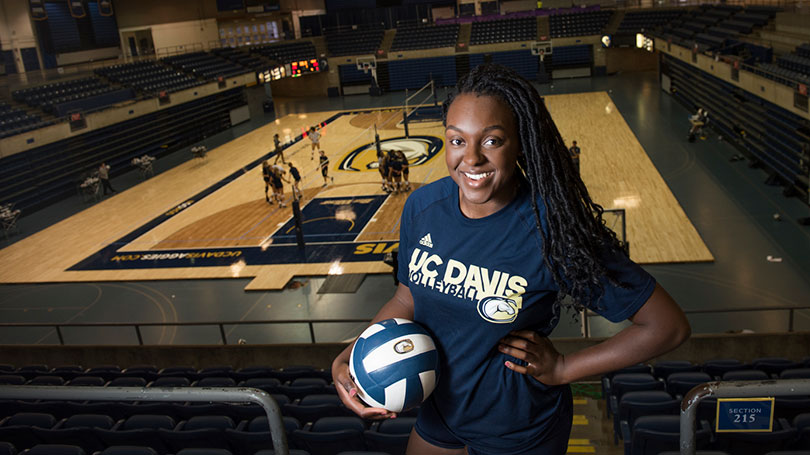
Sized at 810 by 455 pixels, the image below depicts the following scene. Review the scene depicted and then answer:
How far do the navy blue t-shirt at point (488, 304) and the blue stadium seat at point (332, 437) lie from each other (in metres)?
3.03

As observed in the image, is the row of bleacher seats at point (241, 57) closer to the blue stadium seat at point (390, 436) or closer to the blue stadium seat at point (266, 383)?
the blue stadium seat at point (266, 383)

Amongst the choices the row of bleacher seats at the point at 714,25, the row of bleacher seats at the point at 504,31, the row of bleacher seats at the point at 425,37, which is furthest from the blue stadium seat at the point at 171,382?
the row of bleacher seats at the point at 504,31

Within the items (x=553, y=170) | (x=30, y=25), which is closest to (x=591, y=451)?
(x=553, y=170)

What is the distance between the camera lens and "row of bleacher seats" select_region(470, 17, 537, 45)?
38375mm

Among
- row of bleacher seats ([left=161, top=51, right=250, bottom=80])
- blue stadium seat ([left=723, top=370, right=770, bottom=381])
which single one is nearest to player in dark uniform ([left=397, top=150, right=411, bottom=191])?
blue stadium seat ([left=723, top=370, right=770, bottom=381])

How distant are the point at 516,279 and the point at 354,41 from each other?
133 ft

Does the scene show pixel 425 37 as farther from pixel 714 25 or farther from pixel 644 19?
pixel 714 25

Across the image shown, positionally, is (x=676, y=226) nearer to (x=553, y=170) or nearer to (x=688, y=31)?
(x=553, y=170)

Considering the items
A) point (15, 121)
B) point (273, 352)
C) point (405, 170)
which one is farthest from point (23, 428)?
point (15, 121)

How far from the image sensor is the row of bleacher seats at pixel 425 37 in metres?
39.0

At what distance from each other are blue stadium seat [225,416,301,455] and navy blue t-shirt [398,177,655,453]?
10.6 ft

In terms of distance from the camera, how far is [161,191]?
21.1m

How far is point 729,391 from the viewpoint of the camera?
206cm

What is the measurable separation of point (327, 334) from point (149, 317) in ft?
11.7
